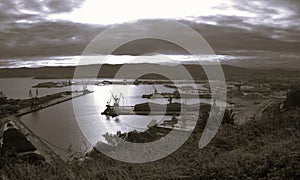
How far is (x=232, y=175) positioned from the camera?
4926 millimetres

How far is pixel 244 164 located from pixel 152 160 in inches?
109

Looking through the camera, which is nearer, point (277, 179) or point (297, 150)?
point (277, 179)

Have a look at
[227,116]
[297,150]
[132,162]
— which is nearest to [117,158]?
[132,162]

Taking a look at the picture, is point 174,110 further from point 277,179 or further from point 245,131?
point 277,179

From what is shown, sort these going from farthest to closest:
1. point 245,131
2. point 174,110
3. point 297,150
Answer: point 174,110
point 245,131
point 297,150

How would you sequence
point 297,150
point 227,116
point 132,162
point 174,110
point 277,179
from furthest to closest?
point 174,110 → point 227,116 → point 132,162 → point 297,150 → point 277,179

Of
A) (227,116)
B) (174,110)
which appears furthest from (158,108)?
(227,116)

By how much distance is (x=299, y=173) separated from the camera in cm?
446

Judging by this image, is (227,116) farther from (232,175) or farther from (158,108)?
(158,108)

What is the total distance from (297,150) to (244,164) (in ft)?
3.47

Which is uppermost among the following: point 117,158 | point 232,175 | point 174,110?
point 232,175

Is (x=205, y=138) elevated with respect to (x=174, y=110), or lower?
elevated

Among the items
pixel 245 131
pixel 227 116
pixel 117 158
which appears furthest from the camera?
pixel 227 116

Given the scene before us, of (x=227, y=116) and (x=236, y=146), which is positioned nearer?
(x=236, y=146)
